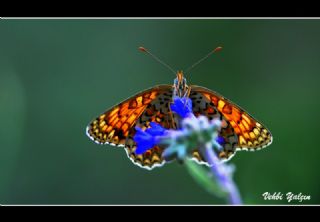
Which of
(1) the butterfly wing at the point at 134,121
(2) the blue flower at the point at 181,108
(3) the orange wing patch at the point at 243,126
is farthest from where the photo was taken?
(1) the butterfly wing at the point at 134,121

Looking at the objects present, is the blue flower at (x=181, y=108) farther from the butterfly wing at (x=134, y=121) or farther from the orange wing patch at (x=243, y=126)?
the orange wing patch at (x=243, y=126)

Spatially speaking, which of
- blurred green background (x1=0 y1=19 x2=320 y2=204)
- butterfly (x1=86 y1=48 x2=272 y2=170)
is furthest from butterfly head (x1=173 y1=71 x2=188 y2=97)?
blurred green background (x1=0 y1=19 x2=320 y2=204)

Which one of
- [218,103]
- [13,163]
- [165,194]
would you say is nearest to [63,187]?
[13,163]

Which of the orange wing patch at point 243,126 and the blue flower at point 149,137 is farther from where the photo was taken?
the orange wing patch at point 243,126

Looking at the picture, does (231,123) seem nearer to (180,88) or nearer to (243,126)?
(243,126)

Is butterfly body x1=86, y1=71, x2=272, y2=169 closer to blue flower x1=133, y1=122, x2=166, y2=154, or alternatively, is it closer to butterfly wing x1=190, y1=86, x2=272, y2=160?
butterfly wing x1=190, y1=86, x2=272, y2=160

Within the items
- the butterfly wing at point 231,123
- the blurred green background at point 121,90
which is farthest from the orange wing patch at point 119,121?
the blurred green background at point 121,90

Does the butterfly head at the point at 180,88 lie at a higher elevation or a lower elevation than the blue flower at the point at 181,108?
higher

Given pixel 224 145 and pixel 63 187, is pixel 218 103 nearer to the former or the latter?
pixel 224 145
